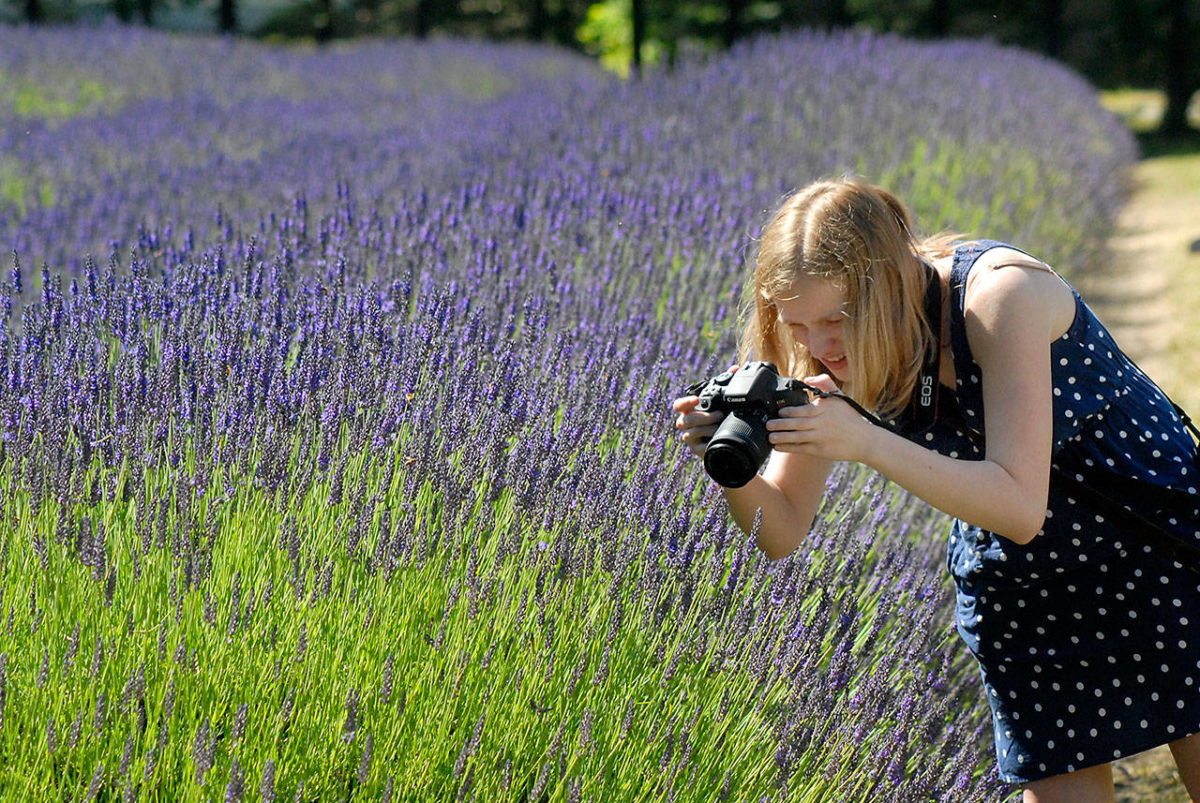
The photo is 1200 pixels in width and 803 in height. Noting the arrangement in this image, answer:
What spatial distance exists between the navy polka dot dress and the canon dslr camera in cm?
37

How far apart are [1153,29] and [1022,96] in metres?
11.3

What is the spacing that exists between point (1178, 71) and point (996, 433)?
64.5ft

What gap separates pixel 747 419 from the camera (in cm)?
170

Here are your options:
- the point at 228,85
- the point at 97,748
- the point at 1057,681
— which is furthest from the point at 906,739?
the point at 228,85

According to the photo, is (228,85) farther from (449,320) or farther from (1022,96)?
(449,320)

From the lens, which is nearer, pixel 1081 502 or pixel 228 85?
pixel 1081 502

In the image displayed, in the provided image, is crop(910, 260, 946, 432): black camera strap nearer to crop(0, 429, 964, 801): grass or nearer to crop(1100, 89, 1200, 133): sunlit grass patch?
crop(0, 429, 964, 801): grass

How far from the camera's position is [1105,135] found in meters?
11.8

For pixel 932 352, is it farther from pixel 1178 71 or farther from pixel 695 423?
pixel 1178 71

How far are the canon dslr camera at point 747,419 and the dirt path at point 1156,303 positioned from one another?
1.87m

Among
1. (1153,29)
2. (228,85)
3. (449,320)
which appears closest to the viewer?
(449,320)

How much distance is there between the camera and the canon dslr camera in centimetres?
165

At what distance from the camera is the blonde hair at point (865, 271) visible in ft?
6.12

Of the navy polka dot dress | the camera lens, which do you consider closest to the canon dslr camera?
the camera lens
